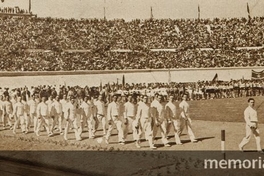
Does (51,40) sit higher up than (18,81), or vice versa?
(51,40)

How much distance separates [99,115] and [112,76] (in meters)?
1.49

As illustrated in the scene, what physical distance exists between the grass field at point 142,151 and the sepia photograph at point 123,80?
0.11 feet

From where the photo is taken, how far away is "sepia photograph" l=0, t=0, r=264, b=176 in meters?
10.0

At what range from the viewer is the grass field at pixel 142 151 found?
348 inches

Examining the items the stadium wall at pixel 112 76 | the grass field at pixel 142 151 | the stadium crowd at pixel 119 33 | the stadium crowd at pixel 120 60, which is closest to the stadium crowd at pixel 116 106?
the stadium wall at pixel 112 76

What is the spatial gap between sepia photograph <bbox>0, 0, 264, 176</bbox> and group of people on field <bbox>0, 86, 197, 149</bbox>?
0.03m

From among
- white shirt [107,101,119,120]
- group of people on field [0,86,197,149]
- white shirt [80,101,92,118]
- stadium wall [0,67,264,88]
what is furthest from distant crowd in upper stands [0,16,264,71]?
white shirt [107,101,119,120]

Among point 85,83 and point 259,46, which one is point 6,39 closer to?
point 85,83

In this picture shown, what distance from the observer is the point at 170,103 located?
10.2 m

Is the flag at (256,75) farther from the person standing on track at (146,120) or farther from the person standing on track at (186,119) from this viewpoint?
the person standing on track at (146,120)

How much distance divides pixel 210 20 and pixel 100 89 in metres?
3.31

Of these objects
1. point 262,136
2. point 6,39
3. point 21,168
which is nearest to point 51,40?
point 6,39

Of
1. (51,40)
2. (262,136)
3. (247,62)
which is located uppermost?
(51,40)

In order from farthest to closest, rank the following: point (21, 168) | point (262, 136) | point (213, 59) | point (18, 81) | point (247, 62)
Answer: point (18, 81) < point (213, 59) < point (247, 62) < point (21, 168) < point (262, 136)
